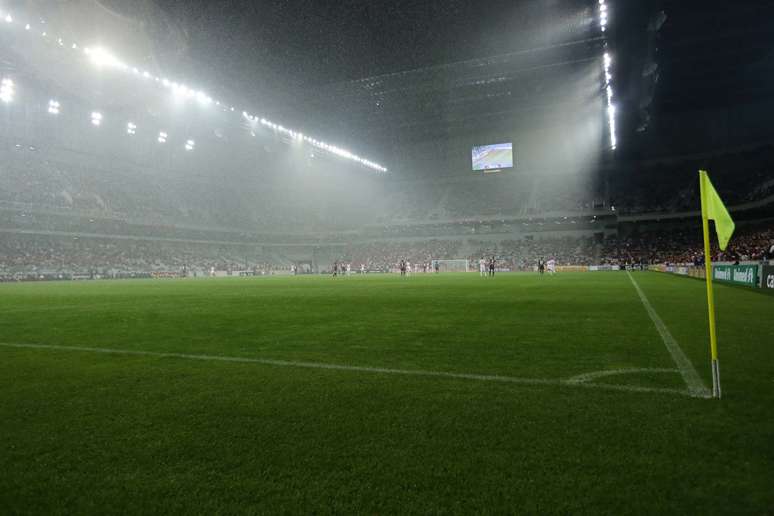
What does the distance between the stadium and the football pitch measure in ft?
0.09

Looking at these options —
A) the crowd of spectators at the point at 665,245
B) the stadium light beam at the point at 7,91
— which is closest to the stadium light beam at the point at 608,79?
the crowd of spectators at the point at 665,245

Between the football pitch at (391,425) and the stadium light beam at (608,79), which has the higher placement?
the stadium light beam at (608,79)

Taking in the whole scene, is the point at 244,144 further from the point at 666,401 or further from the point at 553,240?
the point at 666,401

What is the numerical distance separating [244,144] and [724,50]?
169 ft

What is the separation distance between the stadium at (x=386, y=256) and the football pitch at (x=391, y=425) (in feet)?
0.09

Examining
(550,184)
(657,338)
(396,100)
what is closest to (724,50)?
(396,100)

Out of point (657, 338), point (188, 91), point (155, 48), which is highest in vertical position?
point (188, 91)

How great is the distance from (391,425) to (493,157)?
54994 millimetres

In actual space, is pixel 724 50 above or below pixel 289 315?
above

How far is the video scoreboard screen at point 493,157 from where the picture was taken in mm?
54125

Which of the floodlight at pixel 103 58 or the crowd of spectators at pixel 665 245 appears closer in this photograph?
the floodlight at pixel 103 58

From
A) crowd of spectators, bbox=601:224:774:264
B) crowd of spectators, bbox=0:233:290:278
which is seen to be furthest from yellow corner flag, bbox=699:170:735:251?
crowd of spectators, bbox=0:233:290:278

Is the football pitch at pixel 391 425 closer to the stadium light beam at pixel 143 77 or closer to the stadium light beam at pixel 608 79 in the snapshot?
the stadium light beam at pixel 608 79

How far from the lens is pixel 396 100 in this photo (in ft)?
145
